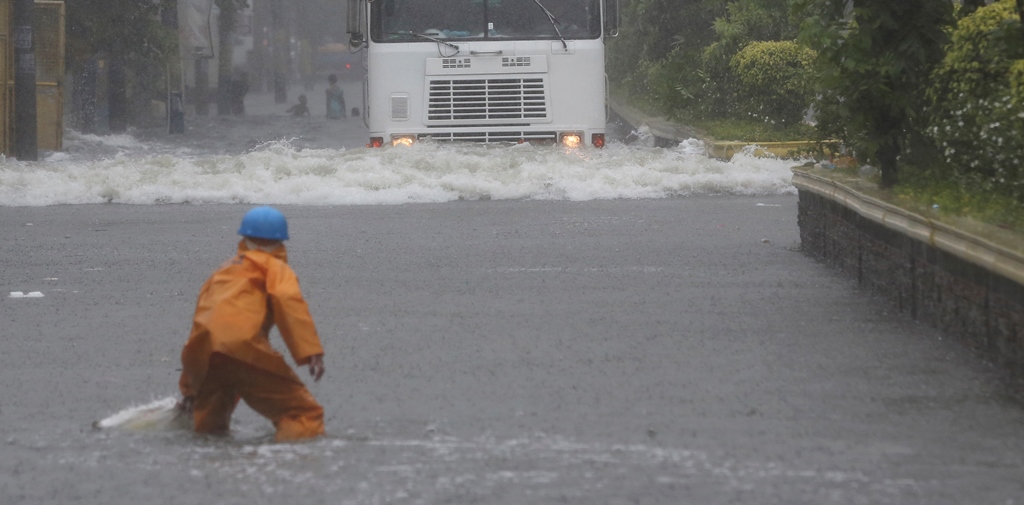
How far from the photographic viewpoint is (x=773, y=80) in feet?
71.4

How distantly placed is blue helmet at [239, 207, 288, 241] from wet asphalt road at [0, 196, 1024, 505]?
0.82 metres

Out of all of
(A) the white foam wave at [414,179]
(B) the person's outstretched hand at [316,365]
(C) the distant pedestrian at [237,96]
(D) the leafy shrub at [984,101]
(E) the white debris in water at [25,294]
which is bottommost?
(E) the white debris in water at [25,294]

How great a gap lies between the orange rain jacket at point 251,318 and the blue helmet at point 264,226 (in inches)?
3.0

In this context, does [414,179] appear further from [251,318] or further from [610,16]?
[251,318]

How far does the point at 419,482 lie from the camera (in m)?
5.24

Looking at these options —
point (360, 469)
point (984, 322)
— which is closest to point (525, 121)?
point (984, 322)

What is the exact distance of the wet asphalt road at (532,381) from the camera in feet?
17.3

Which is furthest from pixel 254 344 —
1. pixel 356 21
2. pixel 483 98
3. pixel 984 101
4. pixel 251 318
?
pixel 483 98

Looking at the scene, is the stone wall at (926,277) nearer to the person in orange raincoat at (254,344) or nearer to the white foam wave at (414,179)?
the person in orange raincoat at (254,344)

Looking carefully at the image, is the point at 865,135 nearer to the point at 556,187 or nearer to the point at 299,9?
the point at 556,187

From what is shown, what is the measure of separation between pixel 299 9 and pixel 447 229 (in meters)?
56.7

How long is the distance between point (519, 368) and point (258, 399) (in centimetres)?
195

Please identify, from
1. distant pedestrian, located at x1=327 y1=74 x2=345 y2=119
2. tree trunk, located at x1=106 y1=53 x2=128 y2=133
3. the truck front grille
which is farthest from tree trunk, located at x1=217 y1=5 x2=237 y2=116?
the truck front grille

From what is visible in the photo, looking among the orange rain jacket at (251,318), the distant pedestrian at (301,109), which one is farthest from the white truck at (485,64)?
the distant pedestrian at (301,109)
